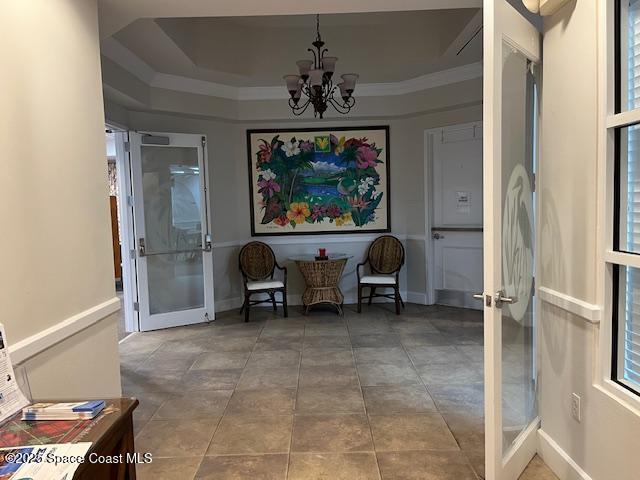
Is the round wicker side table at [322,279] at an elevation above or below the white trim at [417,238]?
below

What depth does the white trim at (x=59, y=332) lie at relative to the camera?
1.65m

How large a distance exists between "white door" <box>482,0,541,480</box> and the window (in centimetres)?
40

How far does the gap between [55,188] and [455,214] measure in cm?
466

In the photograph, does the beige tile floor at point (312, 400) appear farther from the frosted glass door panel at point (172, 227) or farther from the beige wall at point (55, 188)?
the beige wall at point (55, 188)

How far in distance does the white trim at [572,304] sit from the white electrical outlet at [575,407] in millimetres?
389

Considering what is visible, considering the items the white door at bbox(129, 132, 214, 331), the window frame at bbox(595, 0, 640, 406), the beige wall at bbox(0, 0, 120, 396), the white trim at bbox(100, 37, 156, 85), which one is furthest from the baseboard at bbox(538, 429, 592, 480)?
the white trim at bbox(100, 37, 156, 85)

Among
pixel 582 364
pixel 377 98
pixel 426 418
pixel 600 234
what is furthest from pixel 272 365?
pixel 377 98

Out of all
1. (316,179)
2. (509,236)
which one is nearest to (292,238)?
(316,179)

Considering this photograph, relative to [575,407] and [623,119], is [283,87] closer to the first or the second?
[623,119]

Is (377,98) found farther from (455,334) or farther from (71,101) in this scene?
(71,101)

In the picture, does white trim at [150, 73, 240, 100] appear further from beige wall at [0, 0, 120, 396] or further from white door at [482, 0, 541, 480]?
white door at [482, 0, 541, 480]

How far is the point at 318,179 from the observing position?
19.3 ft

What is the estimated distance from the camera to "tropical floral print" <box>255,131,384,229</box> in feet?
19.2

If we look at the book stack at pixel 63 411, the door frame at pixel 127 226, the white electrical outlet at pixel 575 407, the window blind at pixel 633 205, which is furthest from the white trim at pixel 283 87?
the book stack at pixel 63 411
